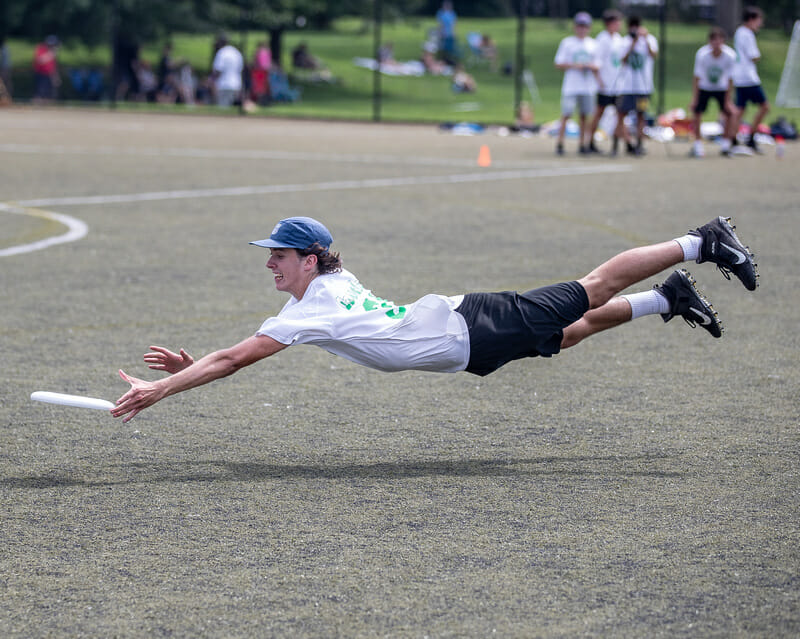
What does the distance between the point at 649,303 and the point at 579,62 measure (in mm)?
16413

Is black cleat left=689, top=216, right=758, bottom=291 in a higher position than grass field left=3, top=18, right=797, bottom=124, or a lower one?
lower

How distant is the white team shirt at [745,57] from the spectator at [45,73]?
24849 mm

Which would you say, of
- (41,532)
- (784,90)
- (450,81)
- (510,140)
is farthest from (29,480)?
(450,81)

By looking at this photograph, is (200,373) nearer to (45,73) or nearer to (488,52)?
(45,73)

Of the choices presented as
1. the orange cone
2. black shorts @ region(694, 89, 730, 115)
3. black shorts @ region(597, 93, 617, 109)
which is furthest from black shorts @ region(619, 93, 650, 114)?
the orange cone

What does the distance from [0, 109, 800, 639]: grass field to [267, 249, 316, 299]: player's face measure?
2.76ft

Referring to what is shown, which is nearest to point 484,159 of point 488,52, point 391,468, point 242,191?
point 242,191

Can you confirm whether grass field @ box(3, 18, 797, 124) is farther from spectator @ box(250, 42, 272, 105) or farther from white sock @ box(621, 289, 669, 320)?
white sock @ box(621, 289, 669, 320)

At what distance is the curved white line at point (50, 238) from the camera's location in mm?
12109

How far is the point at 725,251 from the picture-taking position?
21.6 ft

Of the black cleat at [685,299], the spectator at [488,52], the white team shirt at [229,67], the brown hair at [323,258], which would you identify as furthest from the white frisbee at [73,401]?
the spectator at [488,52]

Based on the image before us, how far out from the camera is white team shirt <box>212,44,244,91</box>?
3367 cm

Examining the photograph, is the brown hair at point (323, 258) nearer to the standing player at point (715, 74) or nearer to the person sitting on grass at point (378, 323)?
the person sitting on grass at point (378, 323)

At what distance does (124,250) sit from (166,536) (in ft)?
24.6
